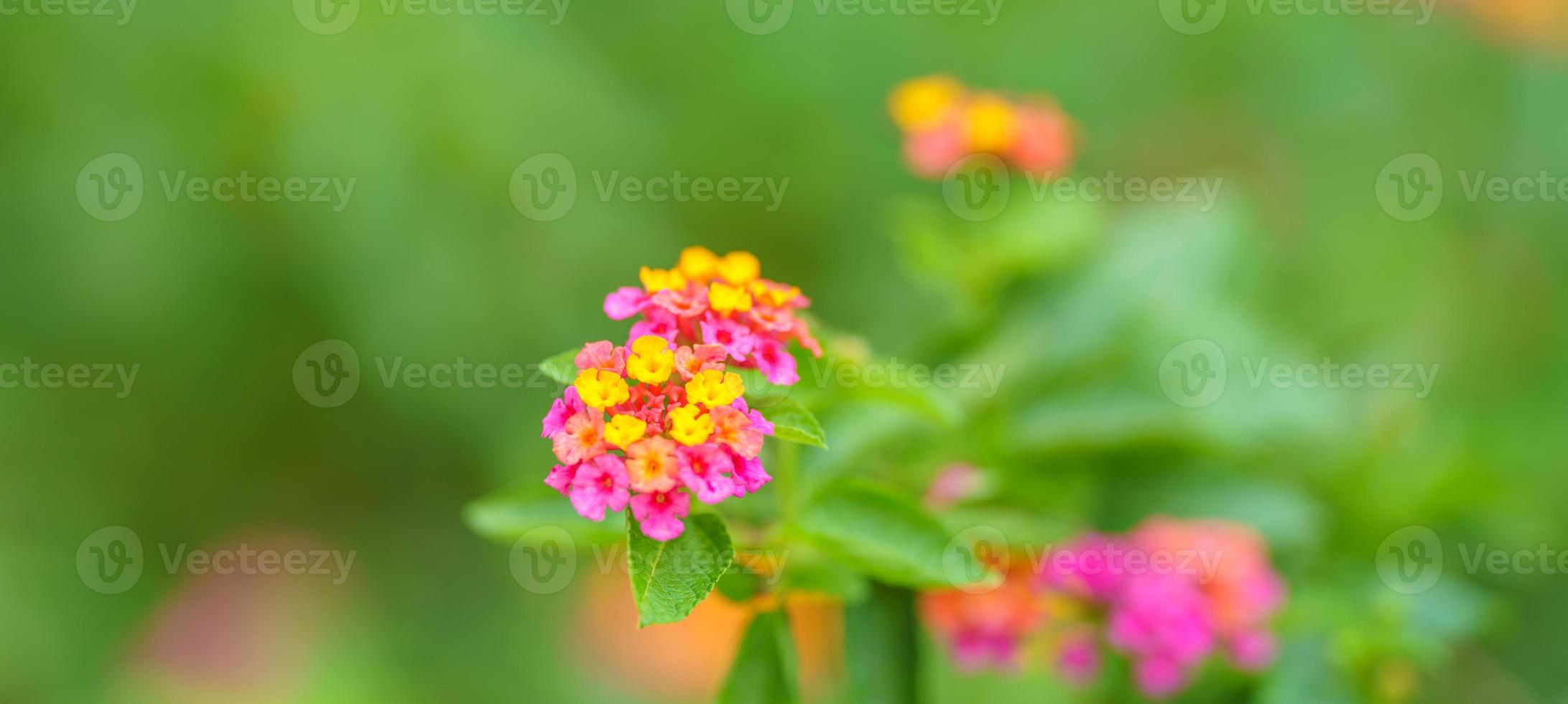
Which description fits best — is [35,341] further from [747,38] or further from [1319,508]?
[1319,508]

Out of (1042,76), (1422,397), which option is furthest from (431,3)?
(1422,397)

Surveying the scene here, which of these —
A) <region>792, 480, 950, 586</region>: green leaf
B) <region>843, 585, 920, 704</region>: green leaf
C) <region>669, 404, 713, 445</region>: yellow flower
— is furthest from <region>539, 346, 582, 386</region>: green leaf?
<region>843, 585, 920, 704</region>: green leaf

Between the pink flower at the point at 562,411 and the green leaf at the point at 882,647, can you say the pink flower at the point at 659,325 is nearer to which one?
the pink flower at the point at 562,411

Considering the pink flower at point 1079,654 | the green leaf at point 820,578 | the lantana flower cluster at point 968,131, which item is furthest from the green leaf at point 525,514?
the lantana flower cluster at point 968,131

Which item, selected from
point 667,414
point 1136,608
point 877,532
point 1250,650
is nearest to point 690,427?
point 667,414

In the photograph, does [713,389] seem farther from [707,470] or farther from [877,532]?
[877,532]

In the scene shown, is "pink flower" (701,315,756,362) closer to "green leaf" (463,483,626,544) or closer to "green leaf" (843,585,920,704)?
"green leaf" (463,483,626,544)

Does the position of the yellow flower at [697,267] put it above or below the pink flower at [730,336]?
above
